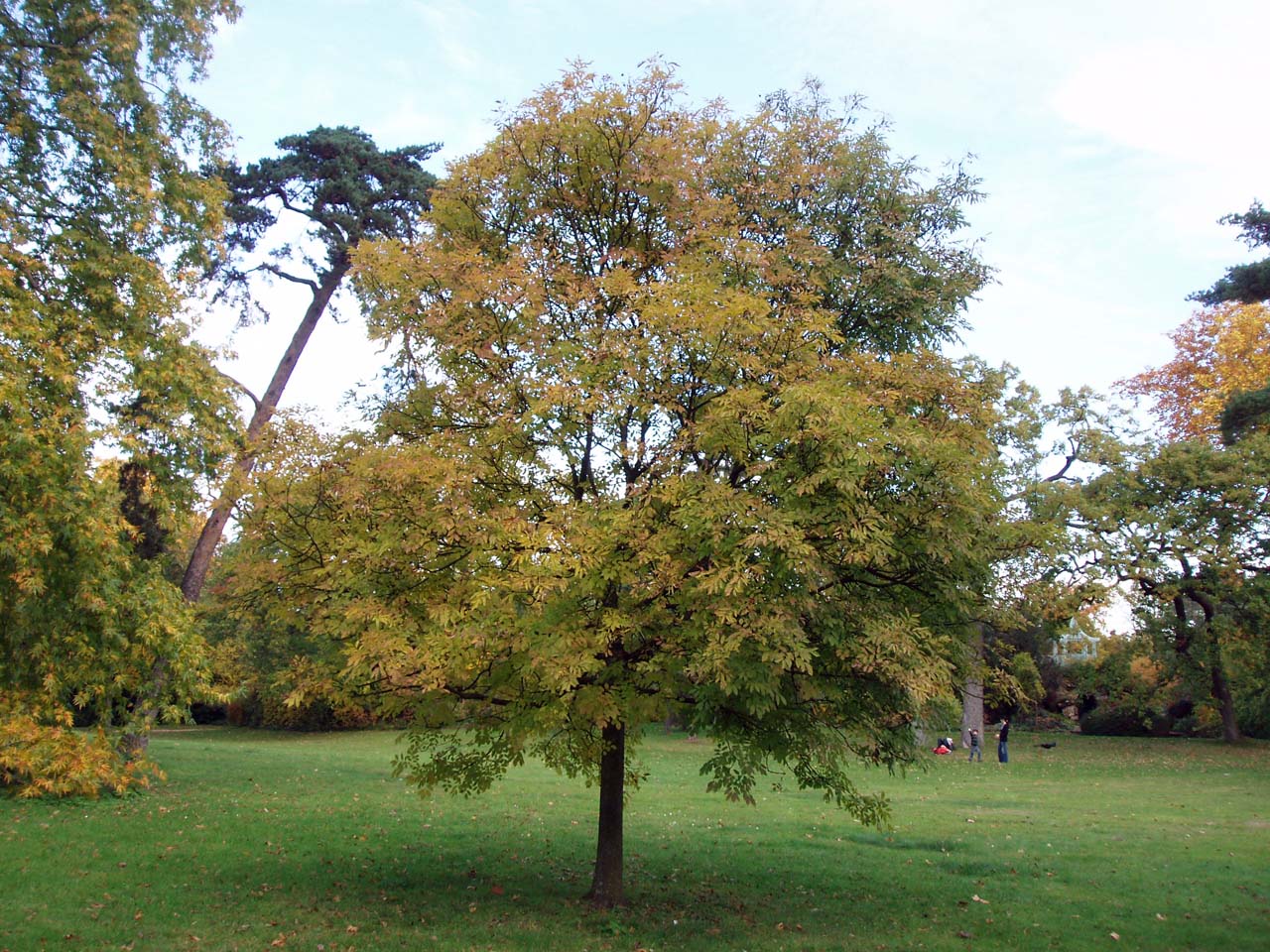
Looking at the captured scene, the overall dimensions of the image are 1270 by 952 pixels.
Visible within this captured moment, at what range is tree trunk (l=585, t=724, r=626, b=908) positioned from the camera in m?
9.36

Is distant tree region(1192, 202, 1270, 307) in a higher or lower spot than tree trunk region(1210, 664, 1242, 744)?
higher

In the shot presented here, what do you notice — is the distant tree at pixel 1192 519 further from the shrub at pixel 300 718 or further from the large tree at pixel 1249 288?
the shrub at pixel 300 718

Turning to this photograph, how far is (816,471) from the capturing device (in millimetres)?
7145

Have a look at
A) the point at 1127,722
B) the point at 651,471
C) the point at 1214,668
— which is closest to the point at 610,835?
the point at 651,471

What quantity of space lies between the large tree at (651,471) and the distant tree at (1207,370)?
78.9 ft

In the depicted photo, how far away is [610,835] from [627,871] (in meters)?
1.86

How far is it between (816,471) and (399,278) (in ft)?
15.3

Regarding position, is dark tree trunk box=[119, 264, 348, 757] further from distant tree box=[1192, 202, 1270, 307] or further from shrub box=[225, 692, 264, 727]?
shrub box=[225, 692, 264, 727]

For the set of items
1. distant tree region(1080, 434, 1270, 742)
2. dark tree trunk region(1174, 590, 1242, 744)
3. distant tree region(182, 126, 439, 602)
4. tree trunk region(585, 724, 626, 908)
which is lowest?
tree trunk region(585, 724, 626, 908)

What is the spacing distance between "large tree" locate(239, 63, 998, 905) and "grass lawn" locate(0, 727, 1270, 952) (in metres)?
1.35

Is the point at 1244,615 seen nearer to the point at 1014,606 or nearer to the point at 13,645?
the point at 1014,606

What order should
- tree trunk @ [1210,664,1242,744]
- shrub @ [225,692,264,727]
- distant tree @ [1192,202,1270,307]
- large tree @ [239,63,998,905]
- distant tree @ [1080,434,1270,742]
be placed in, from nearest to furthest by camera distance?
large tree @ [239,63,998,905]
distant tree @ [1192,202,1270,307]
distant tree @ [1080,434,1270,742]
tree trunk @ [1210,664,1242,744]
shrub @ [225,692,264,727]

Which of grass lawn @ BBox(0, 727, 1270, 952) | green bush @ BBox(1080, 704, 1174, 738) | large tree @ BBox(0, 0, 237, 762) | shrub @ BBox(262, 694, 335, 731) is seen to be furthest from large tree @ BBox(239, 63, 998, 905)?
green bush @ BBox(1080, 704, 1174, 738)

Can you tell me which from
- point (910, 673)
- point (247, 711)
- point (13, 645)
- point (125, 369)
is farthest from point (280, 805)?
point (247, 711)
